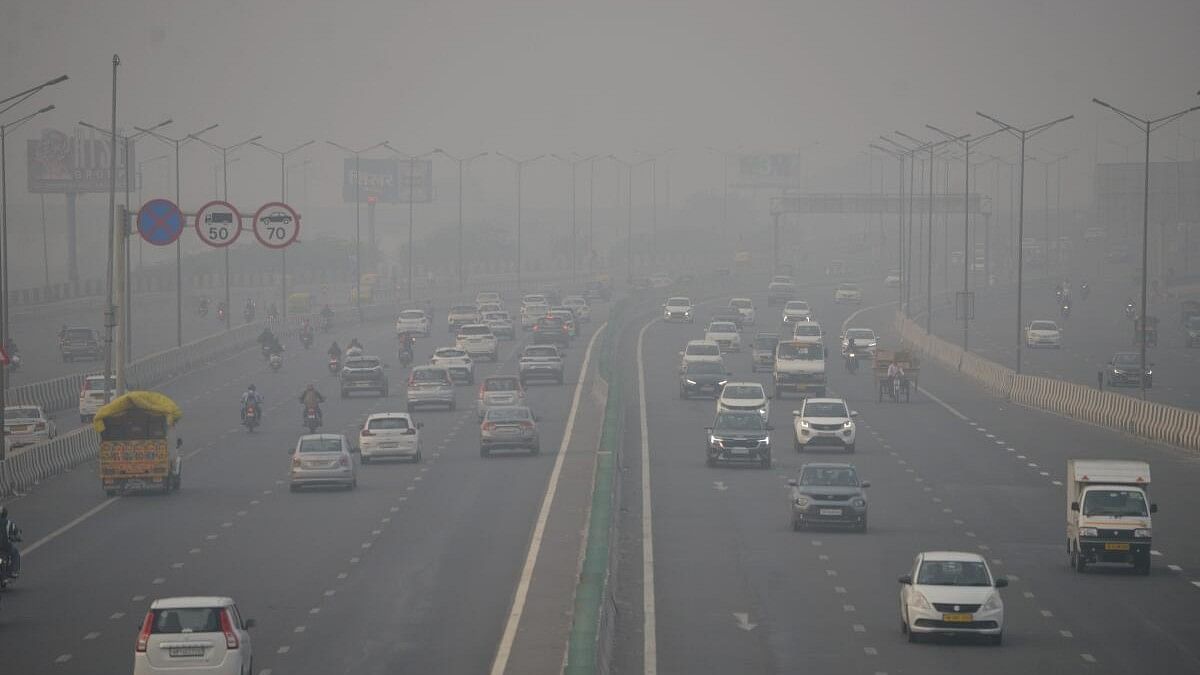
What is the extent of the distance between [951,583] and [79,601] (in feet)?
45.0

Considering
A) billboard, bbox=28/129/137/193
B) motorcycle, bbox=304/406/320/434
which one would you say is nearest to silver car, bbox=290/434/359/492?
motorcycle, bbox=304/406/320/434

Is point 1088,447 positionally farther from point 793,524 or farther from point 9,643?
point 9,643

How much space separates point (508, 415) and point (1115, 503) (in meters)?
23.0

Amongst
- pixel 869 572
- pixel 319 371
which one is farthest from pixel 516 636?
pixel 319 371

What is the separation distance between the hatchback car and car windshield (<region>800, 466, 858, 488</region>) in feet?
39.3

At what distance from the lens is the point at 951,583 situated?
28453 millimetres

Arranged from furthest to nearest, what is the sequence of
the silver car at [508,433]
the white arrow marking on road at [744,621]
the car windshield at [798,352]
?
the car windshield at [798,352], the silver car at [508,433], the white arrow marking on road at [744,621]

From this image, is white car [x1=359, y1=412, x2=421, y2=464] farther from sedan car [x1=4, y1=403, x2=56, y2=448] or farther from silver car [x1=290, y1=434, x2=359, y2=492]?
sedan car [x1=4, y1=403, x2=56, y2=448]

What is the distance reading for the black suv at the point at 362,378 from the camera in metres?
73.7

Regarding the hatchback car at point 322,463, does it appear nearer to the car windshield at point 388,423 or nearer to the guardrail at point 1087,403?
the car windshield at point 388,423

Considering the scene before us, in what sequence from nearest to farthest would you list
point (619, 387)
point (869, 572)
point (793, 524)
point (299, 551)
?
point (869, 572) < point (299, 551) < point (793, 524) < point (619, 387)

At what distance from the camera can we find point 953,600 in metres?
28.2

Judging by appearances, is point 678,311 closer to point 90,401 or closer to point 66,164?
point 90,401

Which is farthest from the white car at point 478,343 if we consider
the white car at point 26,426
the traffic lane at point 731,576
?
the white car at point 26,426
